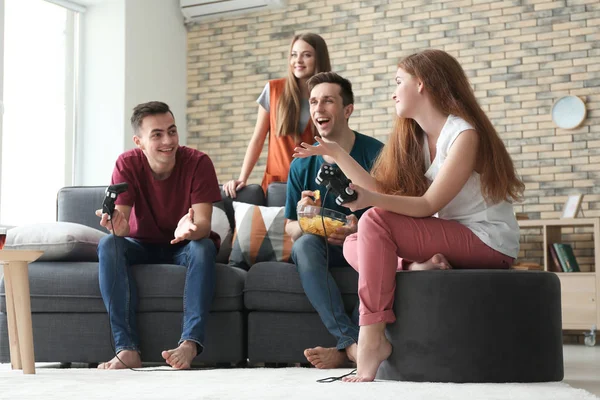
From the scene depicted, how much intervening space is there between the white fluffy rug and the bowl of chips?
619 mm

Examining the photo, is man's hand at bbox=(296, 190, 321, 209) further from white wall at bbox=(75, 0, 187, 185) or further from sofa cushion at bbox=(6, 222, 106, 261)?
white wall at bbox=(75, 0, 187, 185)

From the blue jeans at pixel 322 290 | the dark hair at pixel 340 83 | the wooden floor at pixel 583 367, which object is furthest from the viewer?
the dark hair at pixel 340 83

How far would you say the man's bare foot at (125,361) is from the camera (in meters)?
3.05

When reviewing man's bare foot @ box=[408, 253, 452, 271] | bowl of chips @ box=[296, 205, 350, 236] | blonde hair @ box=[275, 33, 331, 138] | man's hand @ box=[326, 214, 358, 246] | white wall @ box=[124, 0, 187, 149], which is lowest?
man's bare foot @ box=[408, 253, 452, 271]

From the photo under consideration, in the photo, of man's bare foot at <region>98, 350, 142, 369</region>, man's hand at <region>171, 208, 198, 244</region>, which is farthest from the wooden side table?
man's hand at <region>171, 208, 198, 244</region>

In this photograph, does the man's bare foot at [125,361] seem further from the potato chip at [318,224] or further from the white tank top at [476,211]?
the white tank top at [476,211]

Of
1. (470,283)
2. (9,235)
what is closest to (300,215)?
(470,283)

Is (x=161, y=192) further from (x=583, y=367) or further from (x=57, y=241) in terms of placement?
(x=583, y=367)

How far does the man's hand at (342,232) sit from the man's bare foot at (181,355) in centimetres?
67

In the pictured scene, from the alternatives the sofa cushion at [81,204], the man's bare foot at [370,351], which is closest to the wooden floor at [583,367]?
the man's bare foot at [370,351]

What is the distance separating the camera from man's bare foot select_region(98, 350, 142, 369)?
3.05m

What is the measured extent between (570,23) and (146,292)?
439 centimetres

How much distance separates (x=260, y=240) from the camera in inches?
148

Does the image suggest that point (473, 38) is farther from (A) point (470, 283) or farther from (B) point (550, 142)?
(A) point (470, 283)
